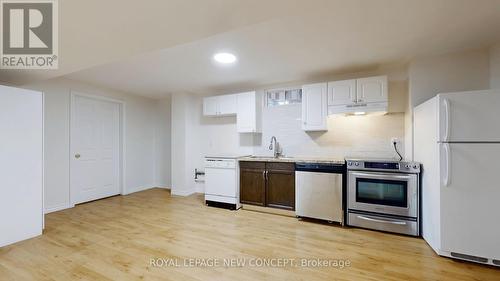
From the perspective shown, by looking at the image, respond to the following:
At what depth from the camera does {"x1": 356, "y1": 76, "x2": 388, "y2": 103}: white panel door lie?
3.18 meters

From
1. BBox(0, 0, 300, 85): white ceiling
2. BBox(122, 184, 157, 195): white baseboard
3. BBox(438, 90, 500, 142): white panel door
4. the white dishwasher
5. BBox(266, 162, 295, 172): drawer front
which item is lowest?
BBox(122, 184, 157, 195): white baseboard

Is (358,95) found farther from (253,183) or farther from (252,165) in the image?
(253,183)

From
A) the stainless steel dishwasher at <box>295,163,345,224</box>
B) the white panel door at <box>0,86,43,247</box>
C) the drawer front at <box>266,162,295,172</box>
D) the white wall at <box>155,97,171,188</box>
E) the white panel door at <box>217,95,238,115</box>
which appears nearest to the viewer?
the white panel door at <box>0,86,43,247</box>

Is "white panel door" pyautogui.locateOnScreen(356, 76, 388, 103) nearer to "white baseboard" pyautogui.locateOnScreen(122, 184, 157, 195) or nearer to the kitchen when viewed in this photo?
the kitchen

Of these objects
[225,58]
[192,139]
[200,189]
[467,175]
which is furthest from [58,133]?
[467,175]

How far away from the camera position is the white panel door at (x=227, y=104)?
4.40 metres

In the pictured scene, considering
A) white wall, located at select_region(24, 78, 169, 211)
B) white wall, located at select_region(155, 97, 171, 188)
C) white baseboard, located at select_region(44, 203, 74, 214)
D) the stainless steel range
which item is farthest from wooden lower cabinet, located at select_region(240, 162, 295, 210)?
white baseboard, located at select_region(44, 203, 74, 214)

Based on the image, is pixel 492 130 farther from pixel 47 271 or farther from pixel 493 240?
pixel 47 271

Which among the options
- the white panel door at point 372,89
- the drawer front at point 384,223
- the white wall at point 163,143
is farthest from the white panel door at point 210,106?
the drawer front at point 384,223

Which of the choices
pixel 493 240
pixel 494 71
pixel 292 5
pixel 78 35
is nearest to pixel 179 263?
pixel 78 35

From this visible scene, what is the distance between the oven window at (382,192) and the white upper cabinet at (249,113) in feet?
6.66

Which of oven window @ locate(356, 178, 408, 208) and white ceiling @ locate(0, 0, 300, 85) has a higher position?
white ceiling @ locate(0, 0, 300, 85)

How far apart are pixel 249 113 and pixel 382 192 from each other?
98.8 inches

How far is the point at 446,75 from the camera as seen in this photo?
2.88 metres
